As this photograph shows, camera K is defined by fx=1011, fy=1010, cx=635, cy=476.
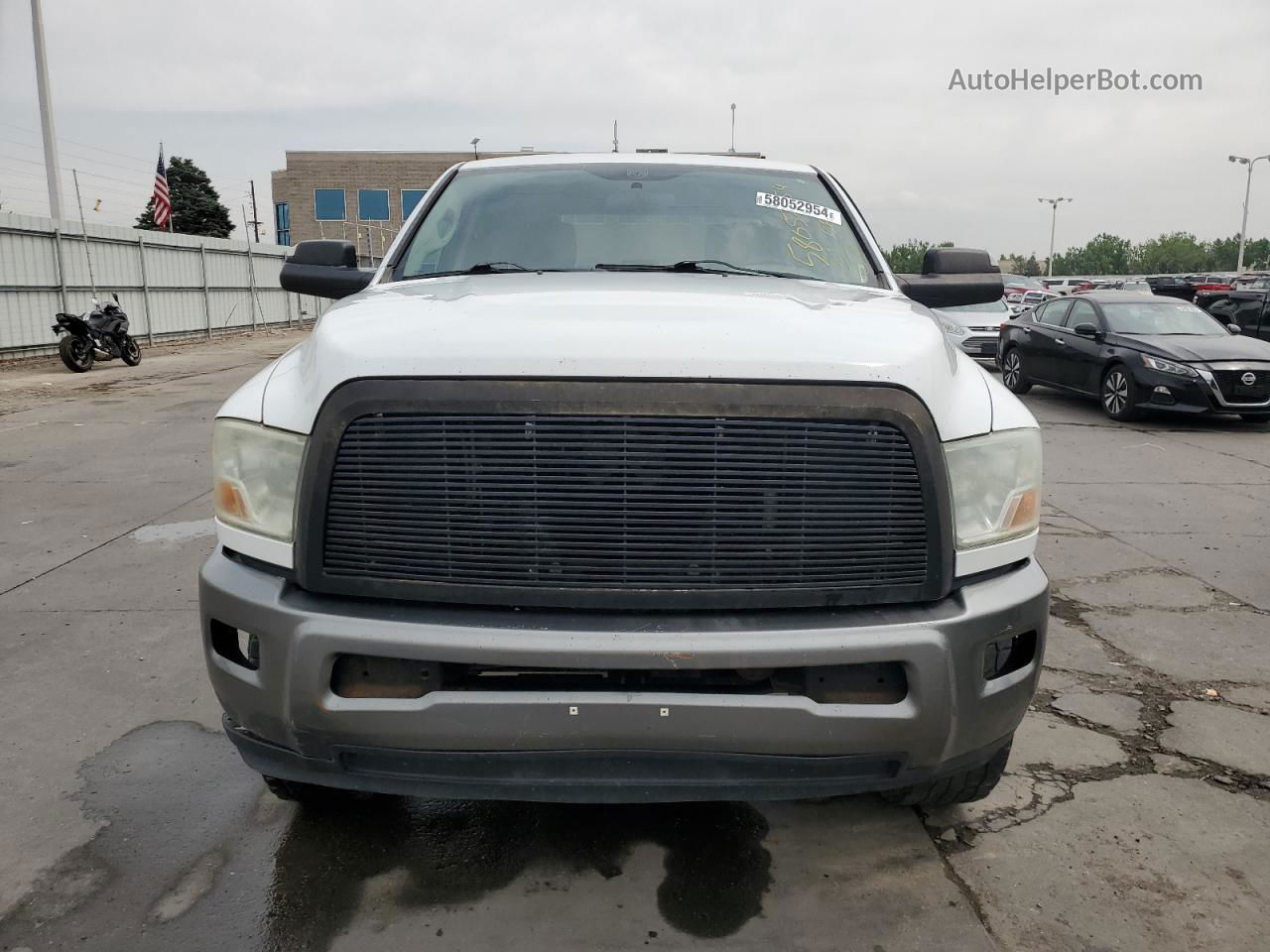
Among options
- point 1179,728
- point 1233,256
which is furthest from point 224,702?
point 1233,256

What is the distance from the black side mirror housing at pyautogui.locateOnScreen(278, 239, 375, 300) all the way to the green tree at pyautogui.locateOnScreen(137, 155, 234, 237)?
63171mm

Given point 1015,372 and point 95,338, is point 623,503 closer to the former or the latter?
point 1015,372

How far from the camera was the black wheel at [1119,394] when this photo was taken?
11.1 meters

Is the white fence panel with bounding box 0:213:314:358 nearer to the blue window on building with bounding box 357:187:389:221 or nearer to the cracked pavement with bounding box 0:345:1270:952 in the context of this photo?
the cracked pavement with bounding box 0:345:1270:952

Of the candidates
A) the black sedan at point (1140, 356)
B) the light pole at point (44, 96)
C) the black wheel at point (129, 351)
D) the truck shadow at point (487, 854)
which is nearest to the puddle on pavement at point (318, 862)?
the truck shadow at point (487, 854)

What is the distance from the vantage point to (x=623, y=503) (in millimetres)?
2068

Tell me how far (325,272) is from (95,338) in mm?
15193

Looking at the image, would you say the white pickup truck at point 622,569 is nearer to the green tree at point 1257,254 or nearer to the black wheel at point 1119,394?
the black wheel at point 1119,394

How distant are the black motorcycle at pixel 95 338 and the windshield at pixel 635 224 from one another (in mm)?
14810

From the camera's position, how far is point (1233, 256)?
4471 inches

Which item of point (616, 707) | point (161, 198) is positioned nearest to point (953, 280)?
point (616, 707)

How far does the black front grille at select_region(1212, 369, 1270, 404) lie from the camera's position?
417 inches

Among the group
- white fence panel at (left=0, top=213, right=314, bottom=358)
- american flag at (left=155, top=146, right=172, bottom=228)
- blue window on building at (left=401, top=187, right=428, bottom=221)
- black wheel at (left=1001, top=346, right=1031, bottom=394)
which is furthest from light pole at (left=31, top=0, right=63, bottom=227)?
blue window on building at (left=401, top=187, right=428, bottom=221)

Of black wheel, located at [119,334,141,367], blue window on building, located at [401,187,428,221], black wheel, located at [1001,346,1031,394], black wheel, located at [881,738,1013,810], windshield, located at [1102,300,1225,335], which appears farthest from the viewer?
blue window on building, located at [401,187,428,221]
